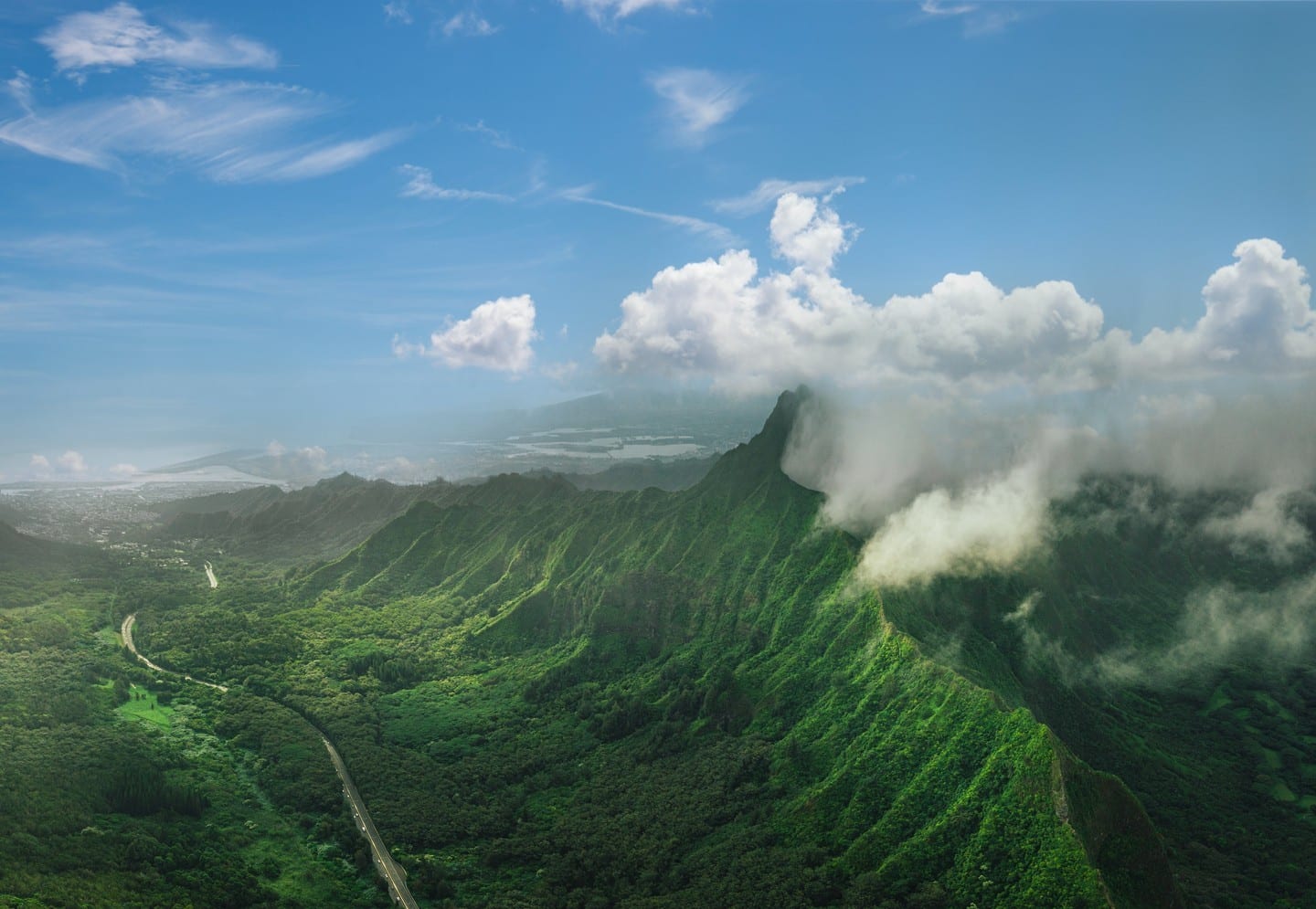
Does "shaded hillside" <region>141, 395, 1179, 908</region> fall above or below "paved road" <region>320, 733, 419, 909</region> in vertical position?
above

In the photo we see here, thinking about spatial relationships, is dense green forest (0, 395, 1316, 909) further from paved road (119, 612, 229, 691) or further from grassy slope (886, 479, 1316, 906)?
paved road (119, 612, 229, 691)

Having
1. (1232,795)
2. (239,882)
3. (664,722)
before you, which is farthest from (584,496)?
(1232,795)

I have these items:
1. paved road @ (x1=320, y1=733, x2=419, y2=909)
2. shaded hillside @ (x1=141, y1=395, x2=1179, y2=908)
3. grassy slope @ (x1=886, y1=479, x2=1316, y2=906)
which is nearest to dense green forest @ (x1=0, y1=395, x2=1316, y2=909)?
shaded hillside @ (x1=141, y1=395, x2=1179, y2=908)

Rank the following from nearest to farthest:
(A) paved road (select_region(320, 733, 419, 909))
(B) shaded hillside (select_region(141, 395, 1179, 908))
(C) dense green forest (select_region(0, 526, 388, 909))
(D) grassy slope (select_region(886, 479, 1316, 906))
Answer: (B) shaded hillside (select_region(141, 395, 1179, 908))
(C) dense green forest (select_region(0, 526, 388, 909))
(A) paved road (select_region(320, 733, 419, 909))
(D) grassy slope (select_region(886, 479, 1316, 906))

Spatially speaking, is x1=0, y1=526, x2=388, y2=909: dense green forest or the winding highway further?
the winding highway

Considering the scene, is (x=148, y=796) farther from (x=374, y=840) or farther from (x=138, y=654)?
(x=138, y=654)

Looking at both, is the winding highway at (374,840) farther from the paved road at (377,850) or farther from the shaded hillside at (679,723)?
the shaded hillside at (679,723)

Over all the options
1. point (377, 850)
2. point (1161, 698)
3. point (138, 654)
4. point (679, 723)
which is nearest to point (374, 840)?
point (377, 850)
